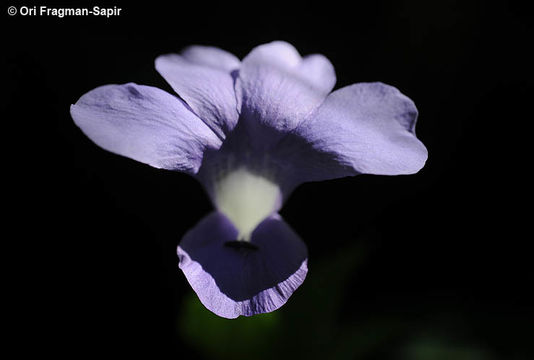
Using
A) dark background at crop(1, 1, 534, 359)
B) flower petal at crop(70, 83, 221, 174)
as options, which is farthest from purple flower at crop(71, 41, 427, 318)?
dark background at crop(1, 1, 534, 359)

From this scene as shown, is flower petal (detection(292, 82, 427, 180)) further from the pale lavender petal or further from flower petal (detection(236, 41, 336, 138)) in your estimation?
the pale lavender petal

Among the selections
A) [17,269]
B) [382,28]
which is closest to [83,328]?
[17,269]

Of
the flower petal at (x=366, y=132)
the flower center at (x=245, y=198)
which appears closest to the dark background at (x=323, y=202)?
the flower center at (x=245, y=198)

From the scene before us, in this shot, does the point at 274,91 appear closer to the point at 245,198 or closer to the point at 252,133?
the point at 252,133

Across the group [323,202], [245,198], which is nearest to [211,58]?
[245,198]

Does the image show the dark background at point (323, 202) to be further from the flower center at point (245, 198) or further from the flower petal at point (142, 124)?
the flower petal at point (142, 124)

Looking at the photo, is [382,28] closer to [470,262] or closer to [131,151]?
[470,262]
